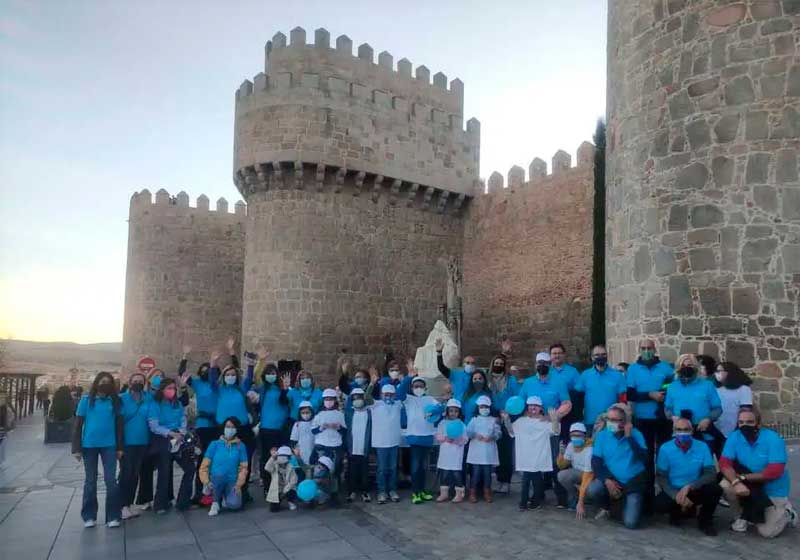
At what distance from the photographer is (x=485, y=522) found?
267 inches

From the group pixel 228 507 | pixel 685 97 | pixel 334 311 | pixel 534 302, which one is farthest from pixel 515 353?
pixel 228 507

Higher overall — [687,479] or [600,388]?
[600,388]

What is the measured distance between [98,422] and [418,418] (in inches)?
138

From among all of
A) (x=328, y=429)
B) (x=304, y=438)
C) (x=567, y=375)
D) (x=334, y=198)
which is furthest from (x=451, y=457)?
(x=334, y=198)

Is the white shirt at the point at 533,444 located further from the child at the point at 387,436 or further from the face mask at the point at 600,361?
the child at the point at 387,436

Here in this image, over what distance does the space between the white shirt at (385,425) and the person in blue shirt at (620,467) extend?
7.87 ft

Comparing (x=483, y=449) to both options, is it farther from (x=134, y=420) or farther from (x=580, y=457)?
(x=134, y=420)

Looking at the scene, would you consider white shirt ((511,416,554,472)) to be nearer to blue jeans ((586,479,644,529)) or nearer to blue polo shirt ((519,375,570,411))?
blue polo shirt ((519,375,570,411))

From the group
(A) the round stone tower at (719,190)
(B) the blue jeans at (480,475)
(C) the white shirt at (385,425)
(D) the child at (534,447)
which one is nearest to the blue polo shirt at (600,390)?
(D) the child at (534,447)

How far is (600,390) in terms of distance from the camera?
7.50m

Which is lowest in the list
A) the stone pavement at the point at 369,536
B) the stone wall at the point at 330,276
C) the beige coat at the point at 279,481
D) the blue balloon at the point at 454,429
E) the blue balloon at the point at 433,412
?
the stone pavement at the point at 369,536

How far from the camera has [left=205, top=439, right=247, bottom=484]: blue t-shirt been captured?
7.52 meters

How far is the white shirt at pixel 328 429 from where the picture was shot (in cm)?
807

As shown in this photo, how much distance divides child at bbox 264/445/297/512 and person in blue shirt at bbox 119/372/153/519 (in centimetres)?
137
